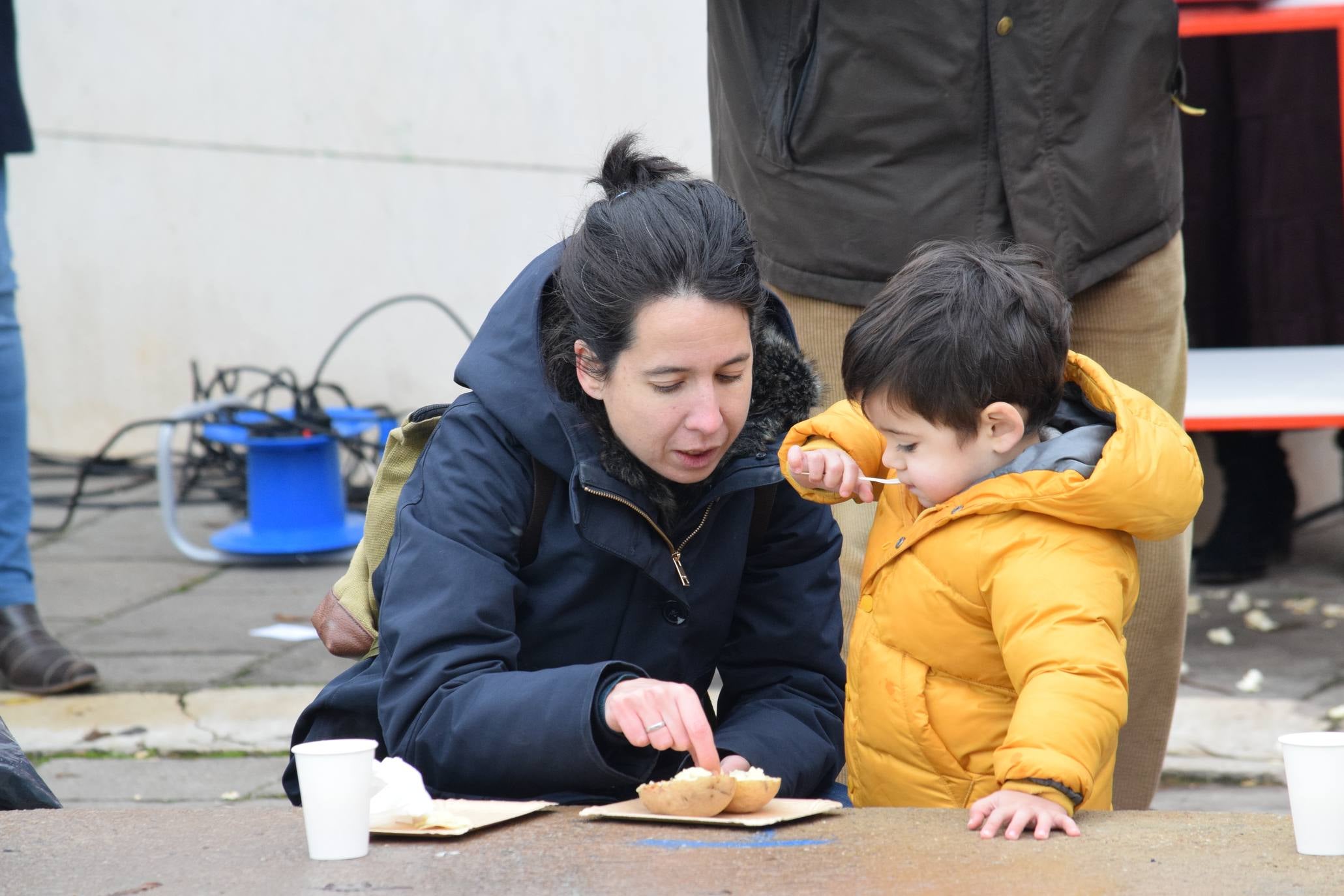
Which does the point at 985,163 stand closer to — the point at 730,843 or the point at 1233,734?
the point at 730,843

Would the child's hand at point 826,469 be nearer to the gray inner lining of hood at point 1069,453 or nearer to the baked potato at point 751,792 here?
the gray inner lining of hood at point 1069,453

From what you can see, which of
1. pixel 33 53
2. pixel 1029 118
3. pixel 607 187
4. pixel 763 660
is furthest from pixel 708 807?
pixel 33 53

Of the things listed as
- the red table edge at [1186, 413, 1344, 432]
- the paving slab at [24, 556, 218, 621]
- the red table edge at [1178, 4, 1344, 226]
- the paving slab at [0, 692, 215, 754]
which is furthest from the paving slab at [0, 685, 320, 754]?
the red table edge at [1178, 4, 1344, 226]

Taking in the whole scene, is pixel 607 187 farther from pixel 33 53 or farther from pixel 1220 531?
pixel 33 53

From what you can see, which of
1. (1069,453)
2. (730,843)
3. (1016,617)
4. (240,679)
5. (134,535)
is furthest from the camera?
(134,535)

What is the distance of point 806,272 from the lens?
2.50 meters

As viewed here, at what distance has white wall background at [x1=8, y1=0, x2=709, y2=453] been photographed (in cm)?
568

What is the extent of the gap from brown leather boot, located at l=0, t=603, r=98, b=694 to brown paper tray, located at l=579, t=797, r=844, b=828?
214cm

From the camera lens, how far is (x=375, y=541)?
2141 millimetres

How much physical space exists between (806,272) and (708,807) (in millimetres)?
1048

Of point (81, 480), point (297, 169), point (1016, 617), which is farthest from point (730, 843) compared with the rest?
point (297, 169)

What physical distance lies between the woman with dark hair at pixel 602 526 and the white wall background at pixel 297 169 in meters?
3.49

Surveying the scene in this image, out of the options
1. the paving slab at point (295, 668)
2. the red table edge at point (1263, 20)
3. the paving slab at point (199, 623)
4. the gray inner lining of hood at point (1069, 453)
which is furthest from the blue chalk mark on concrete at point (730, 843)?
the red table edge at point (1263, 20)

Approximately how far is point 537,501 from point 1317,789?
0.96 metres
